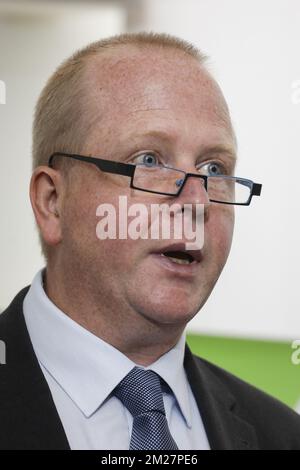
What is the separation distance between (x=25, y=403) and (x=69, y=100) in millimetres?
422

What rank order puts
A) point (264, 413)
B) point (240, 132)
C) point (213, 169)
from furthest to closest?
point (240, 132)
point (264, 413)
point (213, 169)

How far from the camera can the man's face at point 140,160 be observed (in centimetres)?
90

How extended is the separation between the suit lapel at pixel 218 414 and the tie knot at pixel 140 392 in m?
0.10

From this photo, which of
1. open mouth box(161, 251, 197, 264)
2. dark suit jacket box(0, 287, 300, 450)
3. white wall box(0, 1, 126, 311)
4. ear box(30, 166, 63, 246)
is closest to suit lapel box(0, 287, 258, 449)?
dark suit jacket box(0, 287, 300, 450)

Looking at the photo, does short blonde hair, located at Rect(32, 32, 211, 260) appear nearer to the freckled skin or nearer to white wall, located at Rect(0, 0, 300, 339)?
the freckled skin

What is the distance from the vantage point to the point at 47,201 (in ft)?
3.33

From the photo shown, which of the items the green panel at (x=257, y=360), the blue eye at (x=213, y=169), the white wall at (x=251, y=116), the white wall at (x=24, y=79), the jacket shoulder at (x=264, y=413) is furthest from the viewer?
the green panel at (x=257, y=360)

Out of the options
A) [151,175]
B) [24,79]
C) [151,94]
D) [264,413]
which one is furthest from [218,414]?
[24,79]

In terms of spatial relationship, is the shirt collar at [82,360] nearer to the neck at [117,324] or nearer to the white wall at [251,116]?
the neck at [117,324]

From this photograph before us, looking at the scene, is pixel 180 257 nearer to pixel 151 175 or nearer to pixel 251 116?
pixel 151 175

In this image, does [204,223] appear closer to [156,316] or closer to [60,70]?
[156,316]

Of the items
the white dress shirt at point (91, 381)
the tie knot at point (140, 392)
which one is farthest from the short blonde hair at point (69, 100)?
the tie knot at point (140, 392)
